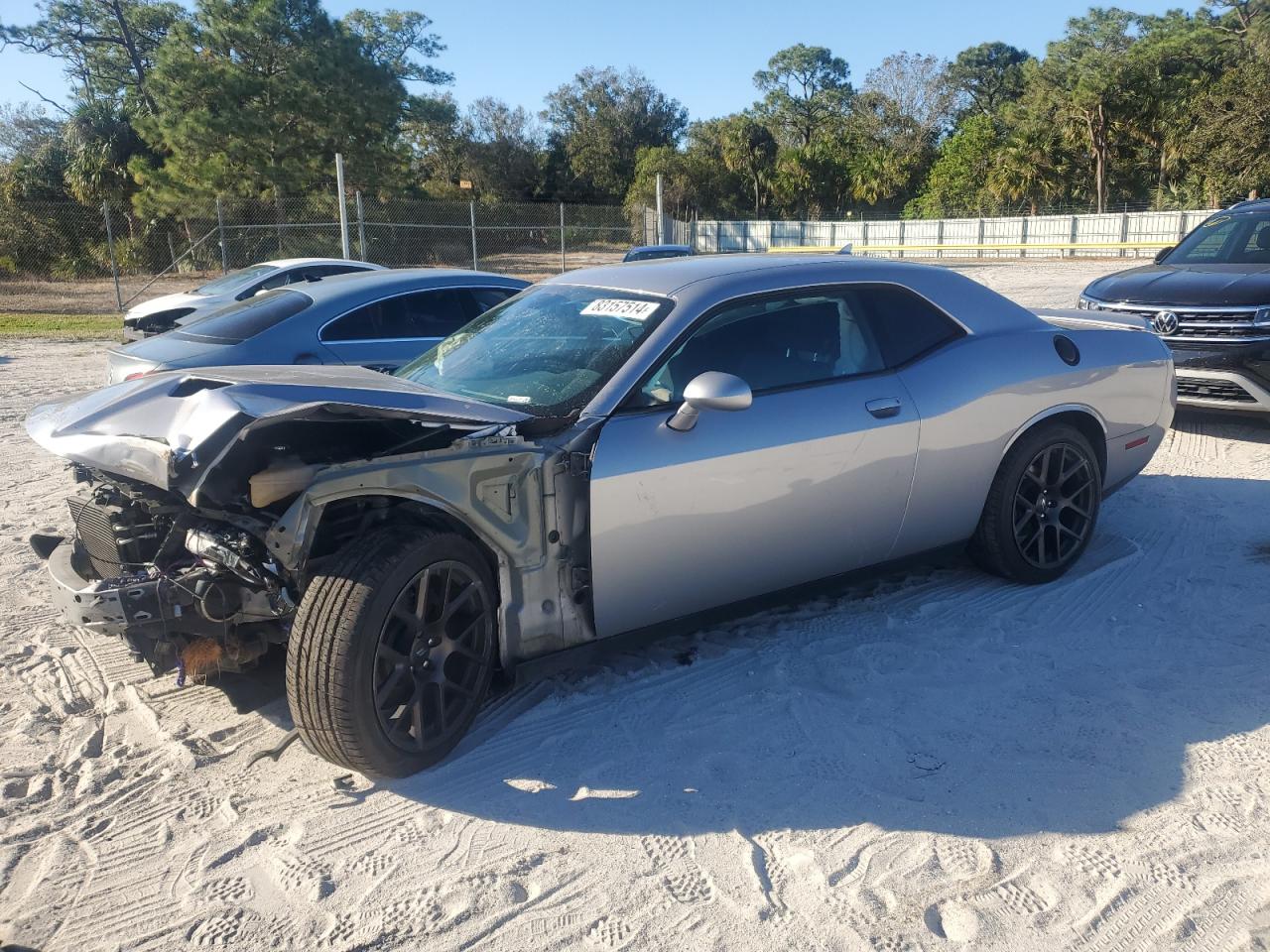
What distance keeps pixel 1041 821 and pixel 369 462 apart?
2.40m

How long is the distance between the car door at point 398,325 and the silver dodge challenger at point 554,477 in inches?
114

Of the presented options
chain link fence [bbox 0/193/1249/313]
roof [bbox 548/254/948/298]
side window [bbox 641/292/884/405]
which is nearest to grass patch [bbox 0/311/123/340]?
chain link fence [bbox 0/193/1249/313]

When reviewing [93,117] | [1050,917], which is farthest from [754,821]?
[93,117]

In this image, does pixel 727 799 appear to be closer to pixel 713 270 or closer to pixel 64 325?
pixel 713 270

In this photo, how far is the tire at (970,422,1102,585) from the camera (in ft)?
15.6

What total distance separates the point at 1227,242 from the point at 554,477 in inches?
309

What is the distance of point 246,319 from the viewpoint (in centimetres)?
731

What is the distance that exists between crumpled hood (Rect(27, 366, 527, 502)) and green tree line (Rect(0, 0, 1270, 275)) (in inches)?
889

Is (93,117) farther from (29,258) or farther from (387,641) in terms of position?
(387,641)

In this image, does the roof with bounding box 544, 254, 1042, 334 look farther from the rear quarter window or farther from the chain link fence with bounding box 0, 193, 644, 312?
the chain link fence with bounding box 0, 193, 644, 312

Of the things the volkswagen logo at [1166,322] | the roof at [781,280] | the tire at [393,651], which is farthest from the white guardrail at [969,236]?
the tire at [393,651]

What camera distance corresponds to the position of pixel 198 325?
754cm

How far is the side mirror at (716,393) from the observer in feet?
11.7

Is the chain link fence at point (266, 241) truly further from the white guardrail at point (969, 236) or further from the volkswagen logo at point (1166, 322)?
the volkswagen logo at point (1166, 322)
